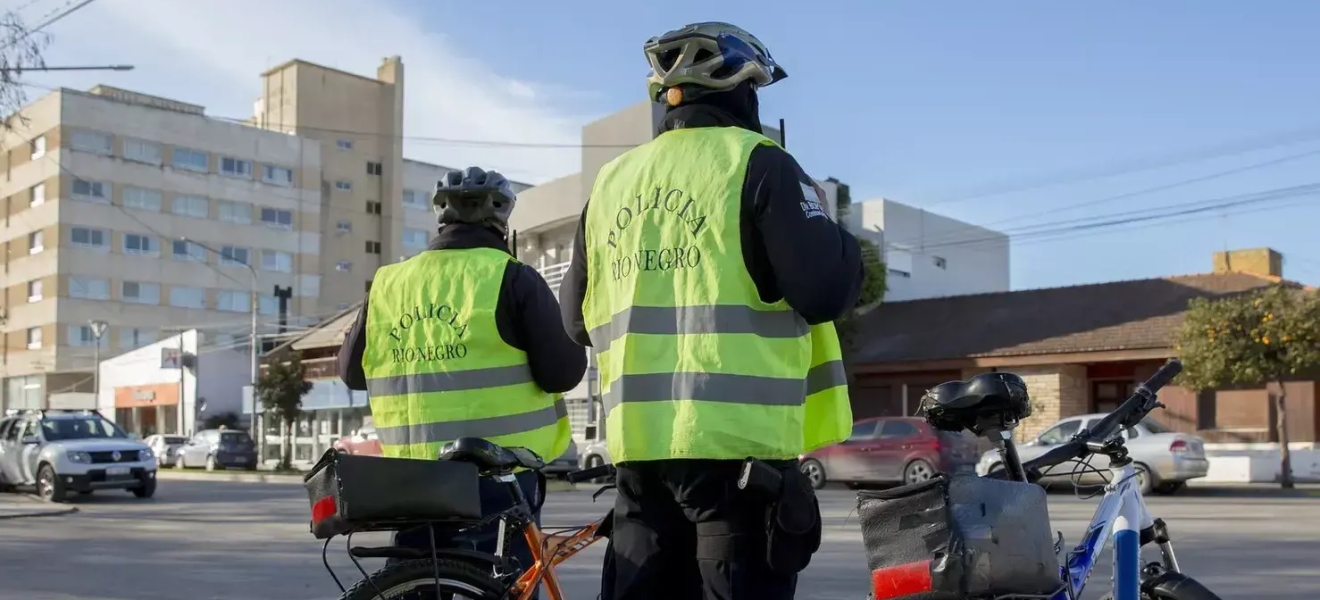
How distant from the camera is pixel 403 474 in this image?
325cm

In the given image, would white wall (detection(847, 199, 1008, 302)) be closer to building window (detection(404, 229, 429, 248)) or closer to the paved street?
the paved street

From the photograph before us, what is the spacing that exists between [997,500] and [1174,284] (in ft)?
102

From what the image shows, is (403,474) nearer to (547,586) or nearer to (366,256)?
(547,586)

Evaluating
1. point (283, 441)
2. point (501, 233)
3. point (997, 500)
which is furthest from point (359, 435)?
point (997, 500)

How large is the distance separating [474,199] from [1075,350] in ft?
88.6

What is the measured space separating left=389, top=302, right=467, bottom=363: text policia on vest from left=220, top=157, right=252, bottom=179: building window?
69485 mm

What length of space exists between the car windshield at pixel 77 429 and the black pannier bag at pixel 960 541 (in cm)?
2225

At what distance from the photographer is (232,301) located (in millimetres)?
70938

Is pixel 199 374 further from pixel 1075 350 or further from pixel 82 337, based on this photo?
pixel 1075 350

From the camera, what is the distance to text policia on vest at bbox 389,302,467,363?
13.9ft

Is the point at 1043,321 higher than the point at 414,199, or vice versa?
the point at 414,199

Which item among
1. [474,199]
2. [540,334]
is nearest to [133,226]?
[474,199]

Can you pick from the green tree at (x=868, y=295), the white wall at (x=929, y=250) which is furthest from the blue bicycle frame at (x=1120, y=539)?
the white wall at (x=929, y=250)

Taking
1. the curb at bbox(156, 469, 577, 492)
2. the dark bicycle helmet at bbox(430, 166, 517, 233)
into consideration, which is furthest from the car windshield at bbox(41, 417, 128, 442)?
the dark bicycle helmet at bbox(430, 166, 517, 233)
